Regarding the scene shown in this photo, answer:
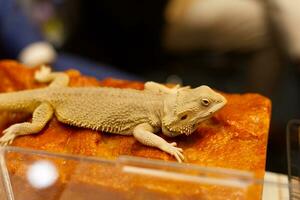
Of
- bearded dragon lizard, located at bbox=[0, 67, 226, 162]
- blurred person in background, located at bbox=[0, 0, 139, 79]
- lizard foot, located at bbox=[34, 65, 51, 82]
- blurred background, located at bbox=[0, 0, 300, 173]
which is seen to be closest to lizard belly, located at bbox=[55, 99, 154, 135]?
bearded dragon lizard, located at bbox=[0, 67, 226, 162]

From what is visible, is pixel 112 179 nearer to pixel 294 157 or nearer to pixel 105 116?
pixel 105 116

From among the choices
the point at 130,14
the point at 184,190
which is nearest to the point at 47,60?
the point at 130,14

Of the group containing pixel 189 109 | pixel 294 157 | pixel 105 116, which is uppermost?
pixel 294 157

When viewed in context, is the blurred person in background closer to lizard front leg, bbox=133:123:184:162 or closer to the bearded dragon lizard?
the bearded dragon lizard

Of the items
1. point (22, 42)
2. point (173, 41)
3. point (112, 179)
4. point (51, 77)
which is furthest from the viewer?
point (173, 41)

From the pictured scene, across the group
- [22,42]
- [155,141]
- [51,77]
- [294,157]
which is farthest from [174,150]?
[22,42]

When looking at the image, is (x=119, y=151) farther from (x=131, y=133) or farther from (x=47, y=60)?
(x=47, y=60)

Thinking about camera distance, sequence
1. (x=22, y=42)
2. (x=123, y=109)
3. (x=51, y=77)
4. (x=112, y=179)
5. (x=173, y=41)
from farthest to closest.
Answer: (x=173, y=41) < (x=22, y=42) < (x=51, y=77) < (x=123, y=109) < (x=112, y=179)

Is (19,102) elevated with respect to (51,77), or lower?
lower
